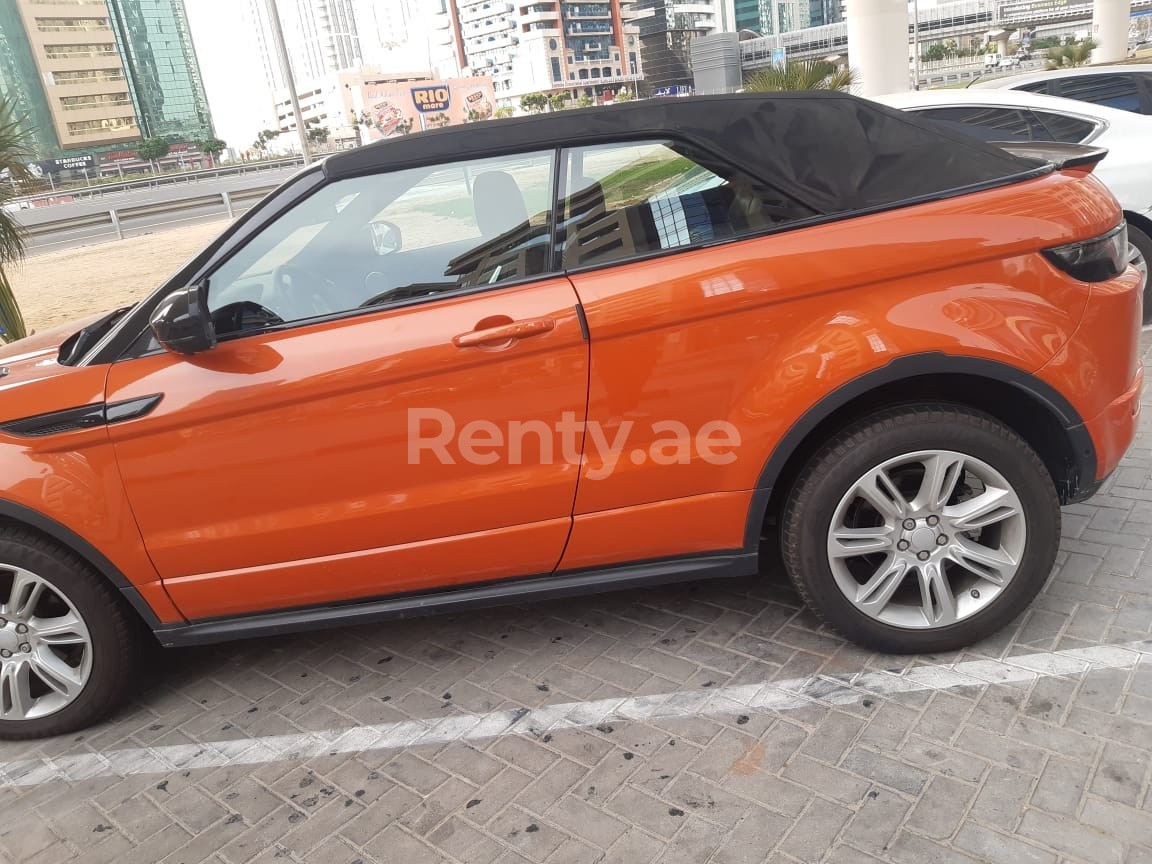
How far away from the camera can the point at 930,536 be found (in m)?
2.71

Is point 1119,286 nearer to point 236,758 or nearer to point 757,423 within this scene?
point 757,423

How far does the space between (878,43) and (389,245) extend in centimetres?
2018

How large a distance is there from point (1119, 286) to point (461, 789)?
2.43 metres

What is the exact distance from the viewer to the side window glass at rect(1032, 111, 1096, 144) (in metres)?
5.71

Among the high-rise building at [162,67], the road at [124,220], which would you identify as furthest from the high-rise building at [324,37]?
the road at [124,220]

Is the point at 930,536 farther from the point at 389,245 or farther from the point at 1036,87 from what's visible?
the point at 1036,87

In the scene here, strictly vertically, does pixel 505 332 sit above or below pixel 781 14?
below

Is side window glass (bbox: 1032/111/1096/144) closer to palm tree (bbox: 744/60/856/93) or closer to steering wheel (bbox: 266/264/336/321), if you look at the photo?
steering wheel (bbox: 266/264/336/321)

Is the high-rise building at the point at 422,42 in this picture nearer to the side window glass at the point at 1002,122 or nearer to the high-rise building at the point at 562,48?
the high-rise building at the point at 562,48

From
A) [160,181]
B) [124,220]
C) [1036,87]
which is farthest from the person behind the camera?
[160,181]

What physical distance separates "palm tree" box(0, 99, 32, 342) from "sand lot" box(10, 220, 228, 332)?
0.81 m

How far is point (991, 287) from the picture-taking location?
2.56 meters

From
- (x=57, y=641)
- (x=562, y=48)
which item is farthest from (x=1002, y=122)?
(x=562, y=48)

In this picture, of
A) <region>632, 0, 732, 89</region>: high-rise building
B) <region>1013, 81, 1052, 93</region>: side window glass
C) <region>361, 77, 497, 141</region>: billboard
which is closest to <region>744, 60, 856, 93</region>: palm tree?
<region>1013, 81, 1052, 93</region>: side window glass
